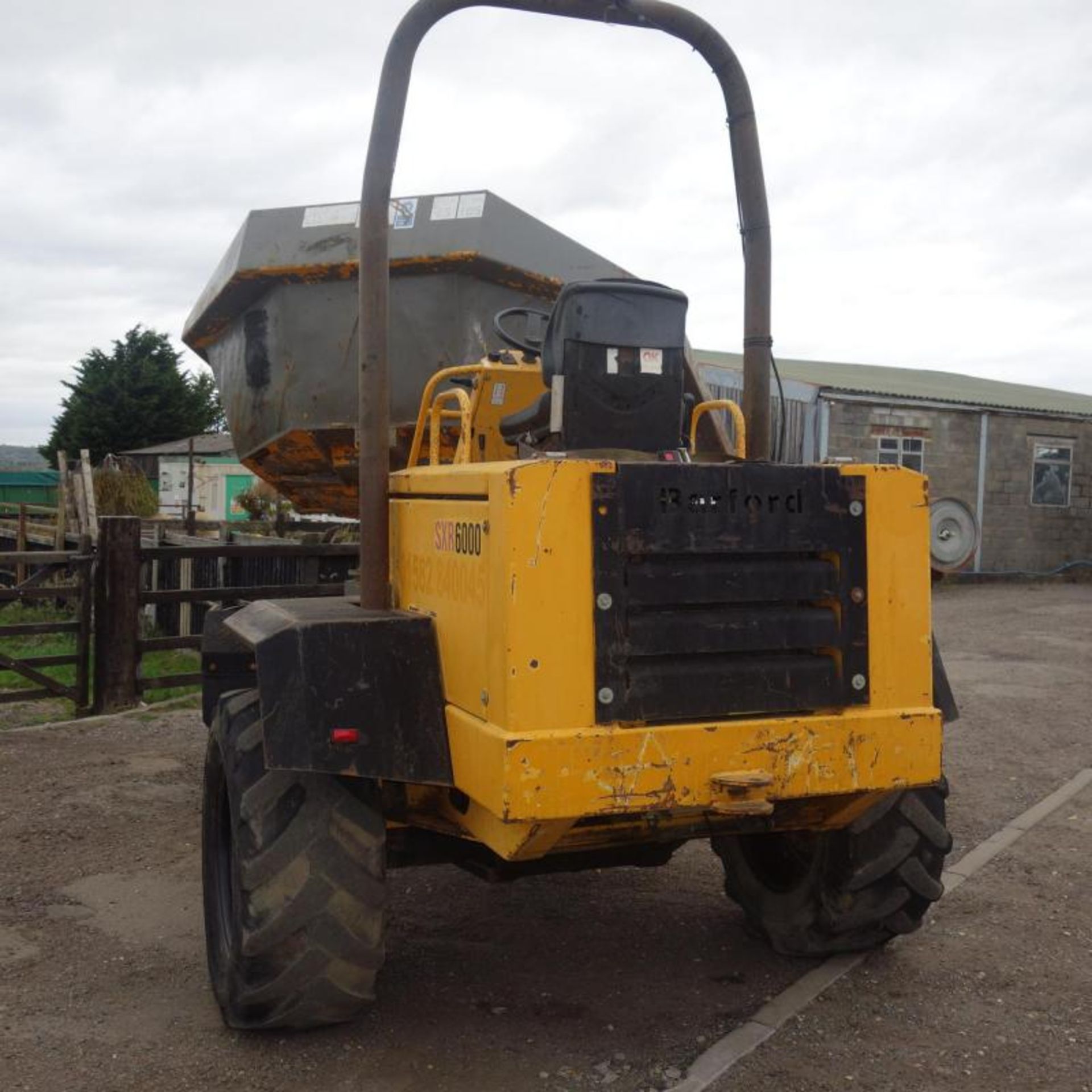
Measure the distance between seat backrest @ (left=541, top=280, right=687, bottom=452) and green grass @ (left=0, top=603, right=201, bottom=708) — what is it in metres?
6.71

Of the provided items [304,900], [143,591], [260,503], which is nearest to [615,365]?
[304,900]

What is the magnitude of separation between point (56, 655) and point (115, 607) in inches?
144

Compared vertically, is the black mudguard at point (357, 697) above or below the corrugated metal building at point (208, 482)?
below

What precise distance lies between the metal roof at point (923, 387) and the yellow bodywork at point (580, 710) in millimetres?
18538

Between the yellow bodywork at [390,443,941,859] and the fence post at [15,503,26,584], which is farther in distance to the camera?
the fence post at [15,503,26,584]

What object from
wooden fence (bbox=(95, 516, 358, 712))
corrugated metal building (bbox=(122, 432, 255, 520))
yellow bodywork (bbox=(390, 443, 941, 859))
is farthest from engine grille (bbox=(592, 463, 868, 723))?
corrugated metal building (bbox=(122, 432, 255, 520))

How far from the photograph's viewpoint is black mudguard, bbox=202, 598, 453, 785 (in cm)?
373

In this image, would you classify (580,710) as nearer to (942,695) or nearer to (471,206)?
(942,695)

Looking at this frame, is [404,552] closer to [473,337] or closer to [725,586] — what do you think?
[725,586]

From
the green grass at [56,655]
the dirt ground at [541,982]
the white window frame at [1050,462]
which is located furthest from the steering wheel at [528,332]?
the white window frame at [1050,462]

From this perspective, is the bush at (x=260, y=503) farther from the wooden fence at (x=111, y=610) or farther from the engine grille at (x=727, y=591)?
the engine grille at (x=727, y=591)

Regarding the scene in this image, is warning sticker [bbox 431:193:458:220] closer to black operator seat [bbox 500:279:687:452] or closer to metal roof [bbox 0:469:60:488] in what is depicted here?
black operator seat [bbox 500:279:687:452]

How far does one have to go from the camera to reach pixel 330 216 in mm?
6262

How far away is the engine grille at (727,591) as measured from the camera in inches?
141
